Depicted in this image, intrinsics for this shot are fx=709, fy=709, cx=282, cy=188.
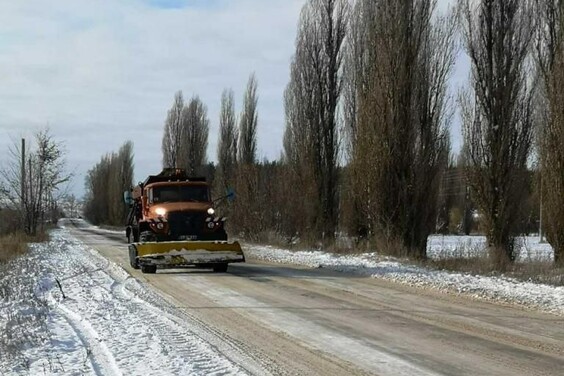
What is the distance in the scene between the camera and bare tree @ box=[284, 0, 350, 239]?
31844 millimetres

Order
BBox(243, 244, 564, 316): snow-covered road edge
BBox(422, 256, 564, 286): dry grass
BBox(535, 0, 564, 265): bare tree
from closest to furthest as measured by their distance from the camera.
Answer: BBox(243, 244, 564, 316): snow-covered road edge → BBox(422, 256, 564, 286): dry grass → BBox(535, 0, 564, 265): bare tree

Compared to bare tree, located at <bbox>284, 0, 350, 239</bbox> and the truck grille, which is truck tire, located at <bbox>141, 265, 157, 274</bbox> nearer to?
the truck grille

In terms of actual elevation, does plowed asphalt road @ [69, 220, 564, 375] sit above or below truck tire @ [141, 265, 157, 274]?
below

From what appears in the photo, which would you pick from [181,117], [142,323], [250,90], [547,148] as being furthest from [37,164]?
[142,323]

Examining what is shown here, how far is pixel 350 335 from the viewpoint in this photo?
952 centimetres

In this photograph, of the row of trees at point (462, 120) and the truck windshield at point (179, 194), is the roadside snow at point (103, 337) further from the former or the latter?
the row of trees at point (462, 120)

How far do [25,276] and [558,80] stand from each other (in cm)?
1485

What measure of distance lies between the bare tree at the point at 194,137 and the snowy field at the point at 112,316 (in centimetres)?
3609

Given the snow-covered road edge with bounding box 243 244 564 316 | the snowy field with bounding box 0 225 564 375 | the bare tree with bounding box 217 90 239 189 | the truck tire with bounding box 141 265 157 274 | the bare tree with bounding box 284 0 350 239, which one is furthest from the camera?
the bare tree with bounding box 217 90 239 189

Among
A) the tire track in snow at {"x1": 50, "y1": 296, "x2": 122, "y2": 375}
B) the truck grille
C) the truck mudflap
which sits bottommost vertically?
the tire track in snow at {"x1": 50, "y1": 296, "x2": 122, "y2": 375}

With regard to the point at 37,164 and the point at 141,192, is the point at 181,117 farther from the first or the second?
the point at 141,192

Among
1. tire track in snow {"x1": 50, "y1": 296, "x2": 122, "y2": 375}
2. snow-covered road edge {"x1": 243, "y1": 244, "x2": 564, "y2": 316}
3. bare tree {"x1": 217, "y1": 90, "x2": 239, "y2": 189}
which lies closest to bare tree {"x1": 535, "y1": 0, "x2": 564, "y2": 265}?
snow-covered road edge {"x1": 243, "y1": 244, "x2": 564, "y2": 316}

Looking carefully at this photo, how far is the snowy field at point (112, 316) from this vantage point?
7723 mm

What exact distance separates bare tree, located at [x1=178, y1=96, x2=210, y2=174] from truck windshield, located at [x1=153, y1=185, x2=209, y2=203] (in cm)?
3540
